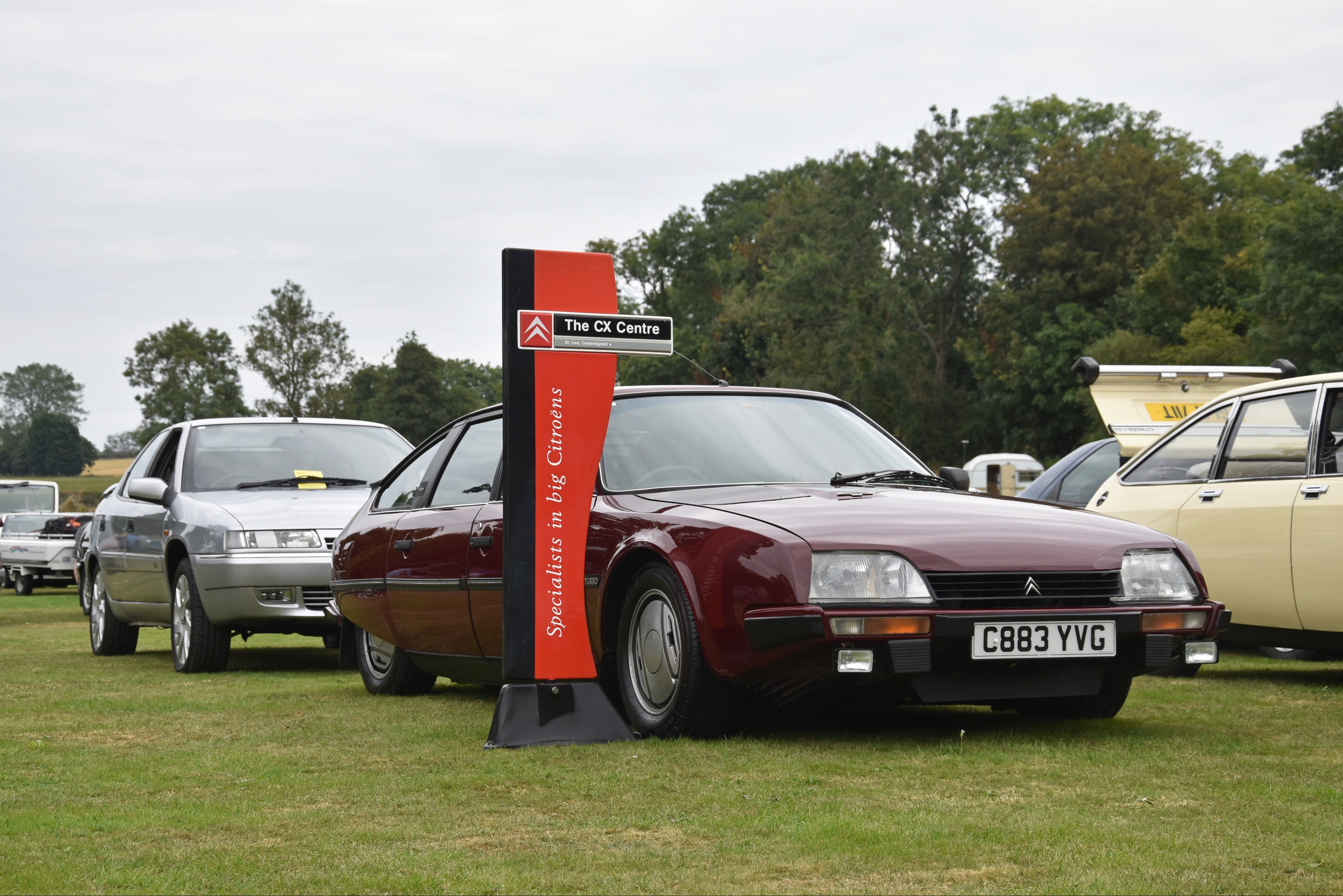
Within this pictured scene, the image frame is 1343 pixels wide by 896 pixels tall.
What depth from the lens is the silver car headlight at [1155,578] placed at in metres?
6.11

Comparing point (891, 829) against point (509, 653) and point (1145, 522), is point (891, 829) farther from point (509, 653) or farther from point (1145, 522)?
point (1145, 522)

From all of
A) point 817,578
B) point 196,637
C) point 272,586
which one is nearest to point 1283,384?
point 817,578

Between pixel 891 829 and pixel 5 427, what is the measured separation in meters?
170

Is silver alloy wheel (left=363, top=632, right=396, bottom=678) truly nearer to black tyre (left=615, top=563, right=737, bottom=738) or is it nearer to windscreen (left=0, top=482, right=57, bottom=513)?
black tyre (left=615, top=563, right=737, bottom=738)

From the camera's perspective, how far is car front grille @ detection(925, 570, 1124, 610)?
5.77 metres

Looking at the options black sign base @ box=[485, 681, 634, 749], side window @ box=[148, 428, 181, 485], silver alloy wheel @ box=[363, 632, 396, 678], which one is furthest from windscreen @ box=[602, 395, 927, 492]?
side window @ box=[148, 428, 181, 485]

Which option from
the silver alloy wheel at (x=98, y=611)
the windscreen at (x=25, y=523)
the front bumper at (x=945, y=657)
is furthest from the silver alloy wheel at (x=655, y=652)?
the windscreen at (x=25, y=523)

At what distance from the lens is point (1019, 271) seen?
61719mm

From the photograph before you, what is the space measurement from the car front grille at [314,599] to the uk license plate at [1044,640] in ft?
19.3

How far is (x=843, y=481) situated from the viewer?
22.5 feet

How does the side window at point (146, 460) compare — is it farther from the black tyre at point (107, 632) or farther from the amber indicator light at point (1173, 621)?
the amber indicator light at point (1173, 621)

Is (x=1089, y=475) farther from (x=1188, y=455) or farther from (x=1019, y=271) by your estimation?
(x=1019, y=271)

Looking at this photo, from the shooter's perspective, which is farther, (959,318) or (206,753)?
(959,318)

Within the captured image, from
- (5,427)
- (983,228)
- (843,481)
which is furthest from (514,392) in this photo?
(5,427)
